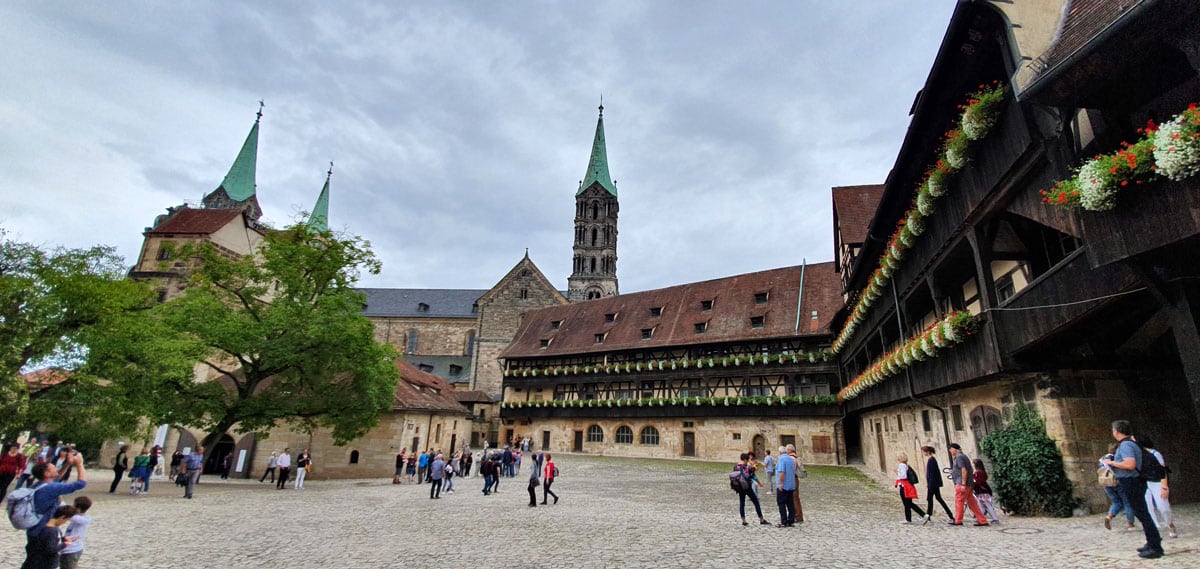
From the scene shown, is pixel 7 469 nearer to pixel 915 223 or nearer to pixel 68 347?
pixel 68 347

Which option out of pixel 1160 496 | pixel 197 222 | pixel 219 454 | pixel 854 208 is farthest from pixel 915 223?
pixel 197 222

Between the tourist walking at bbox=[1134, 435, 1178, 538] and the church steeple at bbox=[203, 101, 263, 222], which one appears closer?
the tourist walking at bbox=[1134, 435, 1178, 538]

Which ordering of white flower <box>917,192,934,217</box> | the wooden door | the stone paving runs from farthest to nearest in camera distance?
the wooden door < white flower <box>917,192,934,217</box> < the stone paving

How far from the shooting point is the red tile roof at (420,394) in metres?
25.5

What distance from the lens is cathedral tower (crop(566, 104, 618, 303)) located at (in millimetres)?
64062

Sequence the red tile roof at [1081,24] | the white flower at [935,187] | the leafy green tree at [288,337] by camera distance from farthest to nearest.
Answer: the leafy green tree at [288,337] < the white flower at [935,187] < the red tile roof at [1081,24]

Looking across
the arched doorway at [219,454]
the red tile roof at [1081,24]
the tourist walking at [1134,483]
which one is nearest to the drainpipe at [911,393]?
the tourist walking at [1134,483]

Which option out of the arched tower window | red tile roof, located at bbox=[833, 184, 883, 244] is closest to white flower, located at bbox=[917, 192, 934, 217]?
red tile roof, located at bbox=[833, 184, 883, 244]

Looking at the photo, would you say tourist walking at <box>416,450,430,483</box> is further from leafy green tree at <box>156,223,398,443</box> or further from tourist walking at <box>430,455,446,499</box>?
tourist walking at <box>430,455,446,499</box>

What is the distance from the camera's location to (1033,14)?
6.63m

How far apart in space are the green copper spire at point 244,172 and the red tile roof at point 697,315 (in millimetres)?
38721

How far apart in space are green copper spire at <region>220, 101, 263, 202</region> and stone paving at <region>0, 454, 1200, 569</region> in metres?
53.9

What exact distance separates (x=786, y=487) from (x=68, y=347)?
18.6 m

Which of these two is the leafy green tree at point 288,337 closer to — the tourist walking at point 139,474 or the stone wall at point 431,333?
the tourist walking at point 139,474
